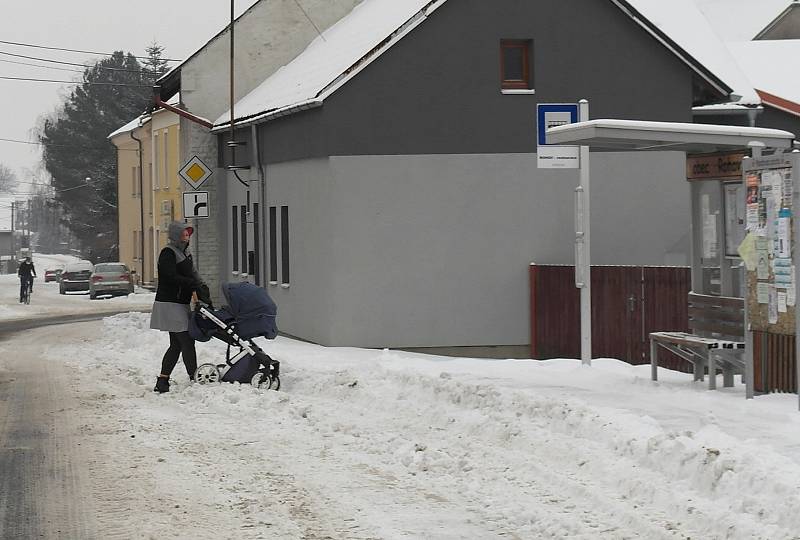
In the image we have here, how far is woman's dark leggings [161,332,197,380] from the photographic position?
15961 mm

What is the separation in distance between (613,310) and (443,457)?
10970mm

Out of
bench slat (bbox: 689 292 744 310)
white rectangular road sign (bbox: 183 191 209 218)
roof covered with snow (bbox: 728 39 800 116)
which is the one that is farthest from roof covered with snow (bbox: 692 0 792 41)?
bench slat (bbox: 689 292 744 310)

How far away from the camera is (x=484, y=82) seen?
875 inches

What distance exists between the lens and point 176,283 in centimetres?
1600

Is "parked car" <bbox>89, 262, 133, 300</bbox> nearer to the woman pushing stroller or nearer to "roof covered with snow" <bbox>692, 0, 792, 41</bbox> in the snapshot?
"roof covered with snow" <bbox>692, 0, 792, 41</bbox>

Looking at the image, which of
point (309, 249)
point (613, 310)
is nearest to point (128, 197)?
point (309, 249)

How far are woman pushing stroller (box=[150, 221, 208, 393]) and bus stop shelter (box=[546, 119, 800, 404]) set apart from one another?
4.87 m

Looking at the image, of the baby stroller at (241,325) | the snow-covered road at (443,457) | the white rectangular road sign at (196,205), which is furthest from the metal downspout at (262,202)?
the baby stroller at (241,325)

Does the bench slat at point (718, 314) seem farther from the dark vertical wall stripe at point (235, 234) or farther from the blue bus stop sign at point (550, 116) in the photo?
the dark vertical wall stripe at point (235, 234)

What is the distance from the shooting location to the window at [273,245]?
26703 mm

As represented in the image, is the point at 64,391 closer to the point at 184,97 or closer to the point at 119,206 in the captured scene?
the point at 184,97

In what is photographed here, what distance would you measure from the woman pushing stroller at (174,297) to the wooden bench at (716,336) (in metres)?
5.61

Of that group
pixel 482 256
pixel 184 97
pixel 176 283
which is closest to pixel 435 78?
pixel 482 256

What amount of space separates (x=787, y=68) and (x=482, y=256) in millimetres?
16138
